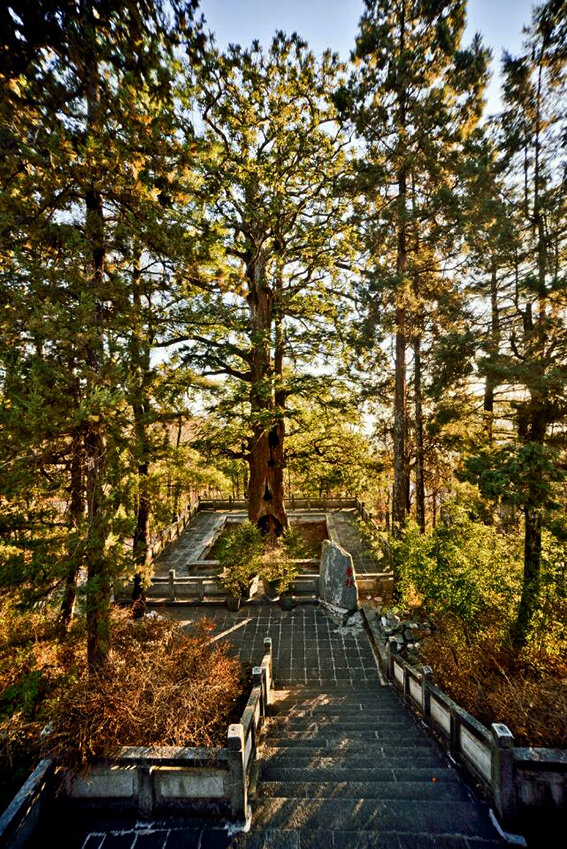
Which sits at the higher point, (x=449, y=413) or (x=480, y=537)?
(x=449, y=413)

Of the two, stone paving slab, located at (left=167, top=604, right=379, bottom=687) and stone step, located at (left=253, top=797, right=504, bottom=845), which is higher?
stone step, located at (left=253, top=797, right=504, bottom=845)

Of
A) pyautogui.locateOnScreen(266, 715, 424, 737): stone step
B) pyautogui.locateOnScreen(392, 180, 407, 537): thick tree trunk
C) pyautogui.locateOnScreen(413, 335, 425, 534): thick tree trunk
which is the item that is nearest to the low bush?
pyautogui.locateOnScreen(266, 715, 424, 737): stone step

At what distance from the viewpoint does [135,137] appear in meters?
6.25

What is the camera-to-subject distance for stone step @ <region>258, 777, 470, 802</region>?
505cm

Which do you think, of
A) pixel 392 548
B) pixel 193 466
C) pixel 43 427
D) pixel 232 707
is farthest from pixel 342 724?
pixel 43 427

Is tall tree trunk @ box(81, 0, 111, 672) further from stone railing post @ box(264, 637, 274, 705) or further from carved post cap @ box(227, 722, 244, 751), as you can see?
stone railing post @ box(264, 637, 274, 705)

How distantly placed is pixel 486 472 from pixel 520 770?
440 cm

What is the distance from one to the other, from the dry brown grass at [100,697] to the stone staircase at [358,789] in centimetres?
111

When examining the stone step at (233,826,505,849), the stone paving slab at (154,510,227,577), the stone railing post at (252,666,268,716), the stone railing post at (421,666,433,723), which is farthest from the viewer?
the stone paving slab at (154,510,227,577)

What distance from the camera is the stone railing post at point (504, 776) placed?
4602 millimetres

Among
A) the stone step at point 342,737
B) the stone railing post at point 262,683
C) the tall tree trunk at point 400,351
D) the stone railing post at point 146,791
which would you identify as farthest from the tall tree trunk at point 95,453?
the tall tree trunk at point 400,351

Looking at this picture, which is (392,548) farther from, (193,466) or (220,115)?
(220,115)

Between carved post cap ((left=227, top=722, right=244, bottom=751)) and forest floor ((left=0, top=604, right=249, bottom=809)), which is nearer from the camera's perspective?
carved post cap ((left=227, top=722, right=244, bottom=751))

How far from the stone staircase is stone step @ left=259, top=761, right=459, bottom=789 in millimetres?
15
